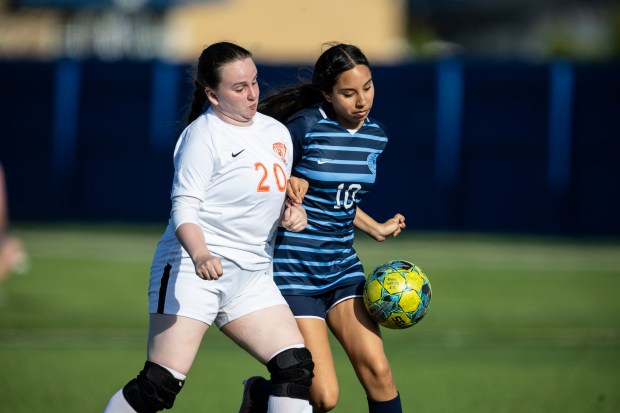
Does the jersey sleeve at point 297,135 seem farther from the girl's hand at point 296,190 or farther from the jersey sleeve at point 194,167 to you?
the jersey sleeve at point 194,167

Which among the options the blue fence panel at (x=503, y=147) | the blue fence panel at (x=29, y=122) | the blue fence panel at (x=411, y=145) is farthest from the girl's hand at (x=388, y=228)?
the blue fence panel at (x=29, y=122)

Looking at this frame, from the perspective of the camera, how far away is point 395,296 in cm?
657

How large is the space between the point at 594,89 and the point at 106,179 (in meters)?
9.47

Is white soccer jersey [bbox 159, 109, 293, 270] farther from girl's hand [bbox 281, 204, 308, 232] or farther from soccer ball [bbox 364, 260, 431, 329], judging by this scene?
soccer ball [bbox 364, 260, 431, 329]

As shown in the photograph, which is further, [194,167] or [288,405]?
[288,405]

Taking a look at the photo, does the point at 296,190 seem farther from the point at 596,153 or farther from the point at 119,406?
the point at 596,153

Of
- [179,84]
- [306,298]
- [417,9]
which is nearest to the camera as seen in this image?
[306,298]

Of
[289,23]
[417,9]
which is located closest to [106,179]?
[289,23]

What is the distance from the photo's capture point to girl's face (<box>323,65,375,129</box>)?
6535 millimetres

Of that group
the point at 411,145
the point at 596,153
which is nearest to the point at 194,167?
the point at 411,145

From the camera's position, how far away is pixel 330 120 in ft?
21.9

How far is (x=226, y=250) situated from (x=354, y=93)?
3.96 feet

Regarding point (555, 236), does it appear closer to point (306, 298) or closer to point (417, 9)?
point (306, 298)

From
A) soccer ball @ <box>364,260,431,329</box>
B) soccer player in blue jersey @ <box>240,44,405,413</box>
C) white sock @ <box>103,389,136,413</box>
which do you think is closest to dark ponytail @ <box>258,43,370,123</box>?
soccer player in blue jersey @ <box>240,44,405,413</box>
